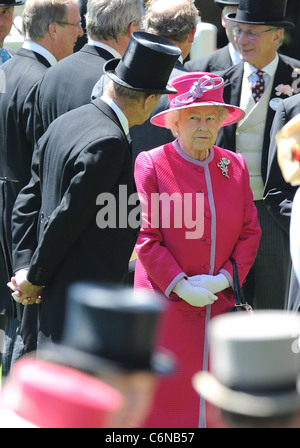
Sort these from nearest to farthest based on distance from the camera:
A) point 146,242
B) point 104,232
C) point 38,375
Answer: point 38,375 < point 104,232 < point 146,242

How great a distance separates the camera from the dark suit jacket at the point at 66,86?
465 cm

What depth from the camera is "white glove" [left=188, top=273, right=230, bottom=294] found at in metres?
4.18

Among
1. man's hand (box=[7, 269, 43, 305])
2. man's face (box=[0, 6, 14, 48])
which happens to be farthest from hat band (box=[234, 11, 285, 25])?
man's hand (box=[7, 269, 43, 305])

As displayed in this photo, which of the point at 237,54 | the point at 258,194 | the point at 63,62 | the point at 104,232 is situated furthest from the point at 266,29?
the point at 104,232

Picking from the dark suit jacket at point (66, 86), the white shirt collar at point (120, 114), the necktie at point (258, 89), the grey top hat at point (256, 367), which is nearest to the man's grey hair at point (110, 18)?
the dark suit jacket at point (66, 86)

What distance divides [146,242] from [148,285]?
0.75 feet

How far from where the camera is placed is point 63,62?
15.7 feet

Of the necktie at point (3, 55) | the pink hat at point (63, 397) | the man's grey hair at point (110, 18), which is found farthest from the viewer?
the necktie at point (3, 55)

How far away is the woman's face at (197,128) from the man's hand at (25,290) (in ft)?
3.21

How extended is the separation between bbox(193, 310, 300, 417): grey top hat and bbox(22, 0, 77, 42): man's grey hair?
338 centimetres

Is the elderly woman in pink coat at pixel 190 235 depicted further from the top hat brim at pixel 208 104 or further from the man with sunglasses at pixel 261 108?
the man with sunglasses at pixel 261 108

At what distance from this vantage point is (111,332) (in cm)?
203

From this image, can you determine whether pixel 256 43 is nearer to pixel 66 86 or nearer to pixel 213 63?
pixel 213 63
